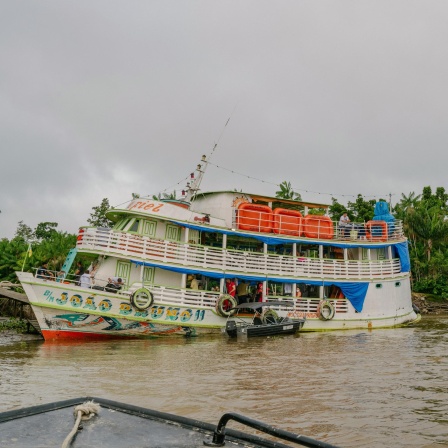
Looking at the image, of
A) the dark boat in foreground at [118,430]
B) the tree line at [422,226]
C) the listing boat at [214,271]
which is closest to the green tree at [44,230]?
the tree line at [422,226]

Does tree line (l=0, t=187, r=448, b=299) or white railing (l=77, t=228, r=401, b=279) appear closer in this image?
white railing (l=77, t=228, r=401, b=279)

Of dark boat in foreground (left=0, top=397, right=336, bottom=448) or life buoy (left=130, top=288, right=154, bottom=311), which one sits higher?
life buoy (left=130, top=288, right=154, bottom=311)

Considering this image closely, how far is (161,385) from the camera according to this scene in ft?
26.9

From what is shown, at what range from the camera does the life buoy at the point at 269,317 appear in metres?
16.9

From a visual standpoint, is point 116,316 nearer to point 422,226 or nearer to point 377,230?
point 377,230

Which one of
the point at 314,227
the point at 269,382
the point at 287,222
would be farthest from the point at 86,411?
the point at 314,227

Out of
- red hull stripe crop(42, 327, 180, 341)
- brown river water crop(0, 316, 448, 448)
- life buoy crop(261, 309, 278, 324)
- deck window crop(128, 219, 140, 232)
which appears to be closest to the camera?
brown river water crop(0, 316, 448, 448)

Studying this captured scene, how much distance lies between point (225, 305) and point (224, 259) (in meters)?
1.73

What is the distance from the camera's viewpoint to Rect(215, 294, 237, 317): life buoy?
54.3 ft

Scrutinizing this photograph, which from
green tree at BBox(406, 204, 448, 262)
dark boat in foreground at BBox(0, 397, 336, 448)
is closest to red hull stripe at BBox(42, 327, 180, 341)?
dark boat in foreground at BBox(0, 397, 336, 448)

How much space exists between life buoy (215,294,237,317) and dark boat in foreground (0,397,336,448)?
1338 cm

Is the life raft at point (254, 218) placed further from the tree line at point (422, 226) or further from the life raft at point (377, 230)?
the tree line at point (422, 226)

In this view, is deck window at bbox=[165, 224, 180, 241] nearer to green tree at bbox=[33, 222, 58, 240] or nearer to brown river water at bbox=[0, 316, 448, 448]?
brown river water at bbox=[0, 316, 448, 448]

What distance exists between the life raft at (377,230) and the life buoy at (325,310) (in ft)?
13.5
